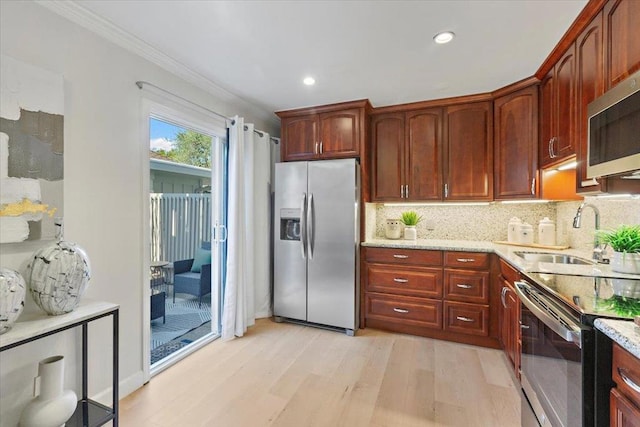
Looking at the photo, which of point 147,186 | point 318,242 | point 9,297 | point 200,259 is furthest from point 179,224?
point 9,297

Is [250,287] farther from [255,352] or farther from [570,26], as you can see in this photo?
[570,26]

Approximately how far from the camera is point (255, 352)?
2654 millimetres

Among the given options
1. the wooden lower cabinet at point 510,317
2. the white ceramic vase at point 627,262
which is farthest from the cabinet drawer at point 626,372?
the wooden lower cabinet at point 510,317

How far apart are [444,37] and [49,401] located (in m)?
3.08

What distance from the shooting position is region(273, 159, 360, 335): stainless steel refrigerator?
10.0ft

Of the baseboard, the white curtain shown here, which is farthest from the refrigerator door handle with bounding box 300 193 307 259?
the baseboard

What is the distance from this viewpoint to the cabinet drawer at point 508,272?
208 centimetres

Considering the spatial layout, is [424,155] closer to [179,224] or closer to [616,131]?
[616,131]

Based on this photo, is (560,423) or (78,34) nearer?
(560,423)

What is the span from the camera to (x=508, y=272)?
2.29 m

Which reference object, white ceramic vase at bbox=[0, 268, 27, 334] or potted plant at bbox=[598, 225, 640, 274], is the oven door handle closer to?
potted plant at bbox=[598, 225, 640, 274]

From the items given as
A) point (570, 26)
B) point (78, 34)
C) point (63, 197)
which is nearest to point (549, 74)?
point (570, 26)

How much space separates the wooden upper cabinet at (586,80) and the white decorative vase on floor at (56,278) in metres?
2.78

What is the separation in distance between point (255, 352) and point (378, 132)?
8.75 ft
